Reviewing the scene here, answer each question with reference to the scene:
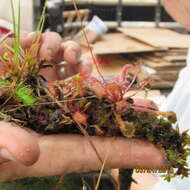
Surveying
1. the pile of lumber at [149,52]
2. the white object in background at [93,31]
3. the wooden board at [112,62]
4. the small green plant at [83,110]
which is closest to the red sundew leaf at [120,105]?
the small green plant at [83,110]

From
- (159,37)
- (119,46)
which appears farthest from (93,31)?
(159,37)

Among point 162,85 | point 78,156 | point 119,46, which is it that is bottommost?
point 162,85

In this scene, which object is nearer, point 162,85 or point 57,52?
point 57,52

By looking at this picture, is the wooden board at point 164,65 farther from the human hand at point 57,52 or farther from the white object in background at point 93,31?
the human hand at point 57,52

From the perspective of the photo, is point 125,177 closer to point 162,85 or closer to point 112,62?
point 162,85

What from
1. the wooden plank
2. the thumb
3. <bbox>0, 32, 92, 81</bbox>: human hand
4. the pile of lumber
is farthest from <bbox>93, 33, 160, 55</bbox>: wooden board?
the thumb

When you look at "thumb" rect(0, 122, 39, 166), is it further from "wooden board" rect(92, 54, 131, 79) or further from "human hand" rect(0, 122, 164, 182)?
"wooden board" rect(92, 54, 131, 79)

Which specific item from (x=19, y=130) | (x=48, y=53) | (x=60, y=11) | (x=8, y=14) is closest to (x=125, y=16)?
(x=60, y=11)
